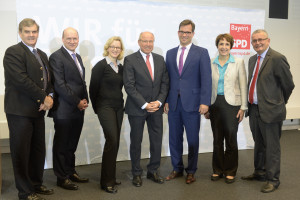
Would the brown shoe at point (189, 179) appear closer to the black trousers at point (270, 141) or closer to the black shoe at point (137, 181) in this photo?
the black shoe at point (137, 181)

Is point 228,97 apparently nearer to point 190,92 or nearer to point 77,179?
point 190,92

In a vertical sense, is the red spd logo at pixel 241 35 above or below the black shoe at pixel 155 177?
above

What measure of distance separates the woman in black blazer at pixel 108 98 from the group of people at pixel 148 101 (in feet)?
0.03

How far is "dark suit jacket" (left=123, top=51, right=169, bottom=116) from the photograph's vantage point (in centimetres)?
317

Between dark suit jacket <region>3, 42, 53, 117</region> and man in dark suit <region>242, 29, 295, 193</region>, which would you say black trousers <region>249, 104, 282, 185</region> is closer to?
man in dark suit <region>242, 29, 295, 193</region>

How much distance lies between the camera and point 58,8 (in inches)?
152

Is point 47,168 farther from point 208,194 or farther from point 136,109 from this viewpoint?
point 208,194

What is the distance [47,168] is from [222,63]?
2702 millimetres

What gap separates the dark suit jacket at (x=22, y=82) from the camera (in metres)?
2.67

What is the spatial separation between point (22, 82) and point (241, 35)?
3.56 meters

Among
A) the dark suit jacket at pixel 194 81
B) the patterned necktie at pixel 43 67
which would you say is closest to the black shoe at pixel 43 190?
the patterned necktie at pixel 43 67

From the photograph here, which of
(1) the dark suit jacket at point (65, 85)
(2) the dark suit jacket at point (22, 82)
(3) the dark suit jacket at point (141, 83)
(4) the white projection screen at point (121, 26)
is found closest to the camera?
(2) the dark suit jacket at point (22, 82)

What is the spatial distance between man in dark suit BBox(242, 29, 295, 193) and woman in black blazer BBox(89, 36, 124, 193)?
4.98 feet

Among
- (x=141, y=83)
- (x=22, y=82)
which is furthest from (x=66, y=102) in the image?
(x=141, y=83)
